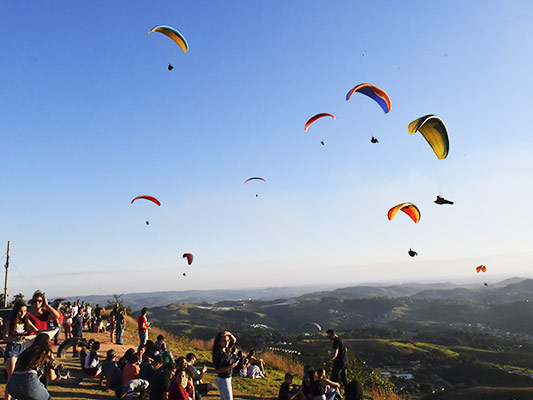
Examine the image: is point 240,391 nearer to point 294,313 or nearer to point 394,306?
point 294,313

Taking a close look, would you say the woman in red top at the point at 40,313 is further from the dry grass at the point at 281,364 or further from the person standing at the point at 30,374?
the dry grass at the point at 281,364

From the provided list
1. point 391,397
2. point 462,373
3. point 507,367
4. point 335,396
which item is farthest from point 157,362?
point 507,367

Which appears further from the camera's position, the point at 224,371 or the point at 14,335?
the point at 14,335

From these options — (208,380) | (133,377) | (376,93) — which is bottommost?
(208,380)

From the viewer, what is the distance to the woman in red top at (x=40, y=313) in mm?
7941

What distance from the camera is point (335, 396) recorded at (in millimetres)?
9906

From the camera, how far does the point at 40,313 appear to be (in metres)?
8.11

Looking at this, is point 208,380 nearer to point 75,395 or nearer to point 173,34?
point 75,395

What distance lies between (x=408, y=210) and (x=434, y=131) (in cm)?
589

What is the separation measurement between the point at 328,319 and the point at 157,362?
Answer: 546 feet

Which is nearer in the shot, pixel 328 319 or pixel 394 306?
pixel 328 319

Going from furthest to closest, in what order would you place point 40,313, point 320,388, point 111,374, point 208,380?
point 208,380, point 111,374, point 320,388, point 40,313

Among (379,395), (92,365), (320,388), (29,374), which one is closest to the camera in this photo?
(29,374)

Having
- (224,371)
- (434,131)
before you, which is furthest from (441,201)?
(224,371)
